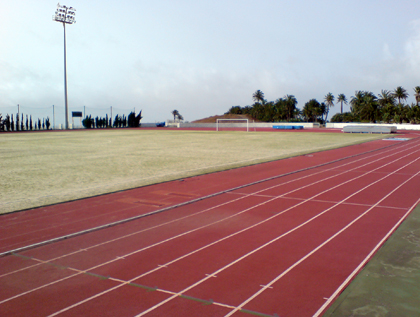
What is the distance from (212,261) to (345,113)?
106672 millimetres

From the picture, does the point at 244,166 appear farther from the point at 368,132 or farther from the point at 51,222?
the point at 368,132

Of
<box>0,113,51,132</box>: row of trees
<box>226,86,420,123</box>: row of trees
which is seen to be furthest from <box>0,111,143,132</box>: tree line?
<box>226,86,420,123</box>: row of trees

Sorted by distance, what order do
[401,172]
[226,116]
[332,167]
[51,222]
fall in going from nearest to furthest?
[51,222] → [401,172] → [332,167] → [226,116]

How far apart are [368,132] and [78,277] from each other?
147 ft

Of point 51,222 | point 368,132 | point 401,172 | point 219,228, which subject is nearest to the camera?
point 219,228

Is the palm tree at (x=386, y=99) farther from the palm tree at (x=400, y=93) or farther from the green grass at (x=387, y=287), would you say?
the green grass at (x=387, y=287)

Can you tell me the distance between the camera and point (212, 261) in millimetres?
5188

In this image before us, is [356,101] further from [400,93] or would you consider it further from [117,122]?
[117,122]

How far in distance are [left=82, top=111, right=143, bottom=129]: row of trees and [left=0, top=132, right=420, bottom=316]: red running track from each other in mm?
65180

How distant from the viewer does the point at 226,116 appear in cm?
11400

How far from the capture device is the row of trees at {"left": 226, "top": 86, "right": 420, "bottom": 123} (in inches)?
3039

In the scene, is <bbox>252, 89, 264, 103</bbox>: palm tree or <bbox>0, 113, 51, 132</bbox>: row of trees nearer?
<bbox>0, 113, 51, 132</bbox>: row of trees

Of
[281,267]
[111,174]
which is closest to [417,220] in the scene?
[281,267]

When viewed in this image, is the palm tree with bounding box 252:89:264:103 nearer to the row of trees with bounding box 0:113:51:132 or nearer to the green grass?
the row of trees with bounding box 0:113:51:132
